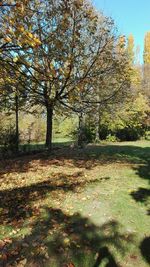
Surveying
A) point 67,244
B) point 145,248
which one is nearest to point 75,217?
point 67,244

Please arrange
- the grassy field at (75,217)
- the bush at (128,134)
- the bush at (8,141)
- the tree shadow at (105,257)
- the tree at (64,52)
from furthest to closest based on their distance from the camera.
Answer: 1. the bush at (128,134)
2. the bush at (8,141)
3. the tree at (64,52)
4. the grassy field at (75,217)
5. the tree shadow at (105,257)

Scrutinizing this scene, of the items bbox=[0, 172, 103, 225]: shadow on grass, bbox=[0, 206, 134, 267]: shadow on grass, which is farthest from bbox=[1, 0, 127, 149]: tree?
bbox=[0, 206, 134, 267]: shadow on grass

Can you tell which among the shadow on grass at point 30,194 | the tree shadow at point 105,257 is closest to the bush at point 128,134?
the shadow on grass at point 30,194

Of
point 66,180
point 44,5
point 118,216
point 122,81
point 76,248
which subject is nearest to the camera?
point 76,248

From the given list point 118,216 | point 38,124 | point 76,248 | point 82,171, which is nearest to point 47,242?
point 76,248

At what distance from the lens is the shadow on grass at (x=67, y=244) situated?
4.52 m

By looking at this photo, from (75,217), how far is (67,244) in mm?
964

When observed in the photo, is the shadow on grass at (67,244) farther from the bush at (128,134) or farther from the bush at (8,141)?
the bush at (128,134)

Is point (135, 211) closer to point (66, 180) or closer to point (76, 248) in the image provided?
point (76, 248)

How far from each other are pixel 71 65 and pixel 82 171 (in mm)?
3852

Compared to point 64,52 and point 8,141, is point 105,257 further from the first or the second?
point 8,141

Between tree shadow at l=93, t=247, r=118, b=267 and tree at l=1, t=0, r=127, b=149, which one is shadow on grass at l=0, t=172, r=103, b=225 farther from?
tree at l=1, t=0, r=127, b=149

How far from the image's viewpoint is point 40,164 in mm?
10672

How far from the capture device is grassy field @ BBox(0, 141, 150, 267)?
4625mm
